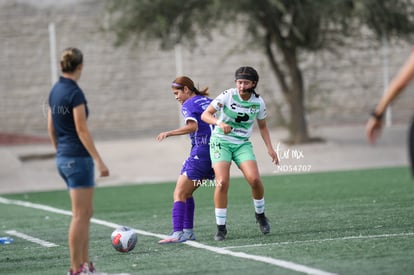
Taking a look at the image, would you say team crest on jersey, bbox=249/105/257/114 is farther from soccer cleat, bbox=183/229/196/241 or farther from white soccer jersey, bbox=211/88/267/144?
soccer cleat, bbox=183/229/196/241

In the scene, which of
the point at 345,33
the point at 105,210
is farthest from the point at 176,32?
the point at 105,210

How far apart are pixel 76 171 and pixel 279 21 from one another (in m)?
20.8

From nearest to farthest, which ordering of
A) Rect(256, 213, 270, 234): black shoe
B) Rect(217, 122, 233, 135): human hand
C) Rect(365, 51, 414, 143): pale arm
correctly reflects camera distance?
Rect(365, 51, 414, 143): pale arm → Rect(217, 122, 233, 135): human hand → Rect(256, 213, 270, 234): black shoe

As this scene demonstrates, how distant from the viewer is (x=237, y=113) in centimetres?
1133

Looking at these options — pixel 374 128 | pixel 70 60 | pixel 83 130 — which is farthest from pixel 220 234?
pixel 374 128

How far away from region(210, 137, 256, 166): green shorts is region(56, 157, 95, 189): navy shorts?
303cm

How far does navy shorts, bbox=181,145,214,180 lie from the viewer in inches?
451

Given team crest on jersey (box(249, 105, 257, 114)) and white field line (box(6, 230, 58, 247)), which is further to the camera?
white field line (box(6, 230, 58, 247))

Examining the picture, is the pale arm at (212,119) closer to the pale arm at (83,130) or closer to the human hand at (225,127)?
the human hand at (225,127)

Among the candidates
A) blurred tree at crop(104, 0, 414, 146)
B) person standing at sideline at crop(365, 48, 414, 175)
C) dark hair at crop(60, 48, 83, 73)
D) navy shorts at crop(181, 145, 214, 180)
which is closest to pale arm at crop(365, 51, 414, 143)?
person standing at sideline at crop(365, 48, 414, 175)

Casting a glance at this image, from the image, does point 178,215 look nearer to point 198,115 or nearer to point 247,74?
point 198,115

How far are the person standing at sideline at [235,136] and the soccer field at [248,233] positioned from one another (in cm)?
52

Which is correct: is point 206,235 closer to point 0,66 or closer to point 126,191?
point 126,191

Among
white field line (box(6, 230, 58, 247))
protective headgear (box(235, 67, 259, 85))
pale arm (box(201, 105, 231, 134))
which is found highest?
protective headgear (box(235, 67, 259, 85))
